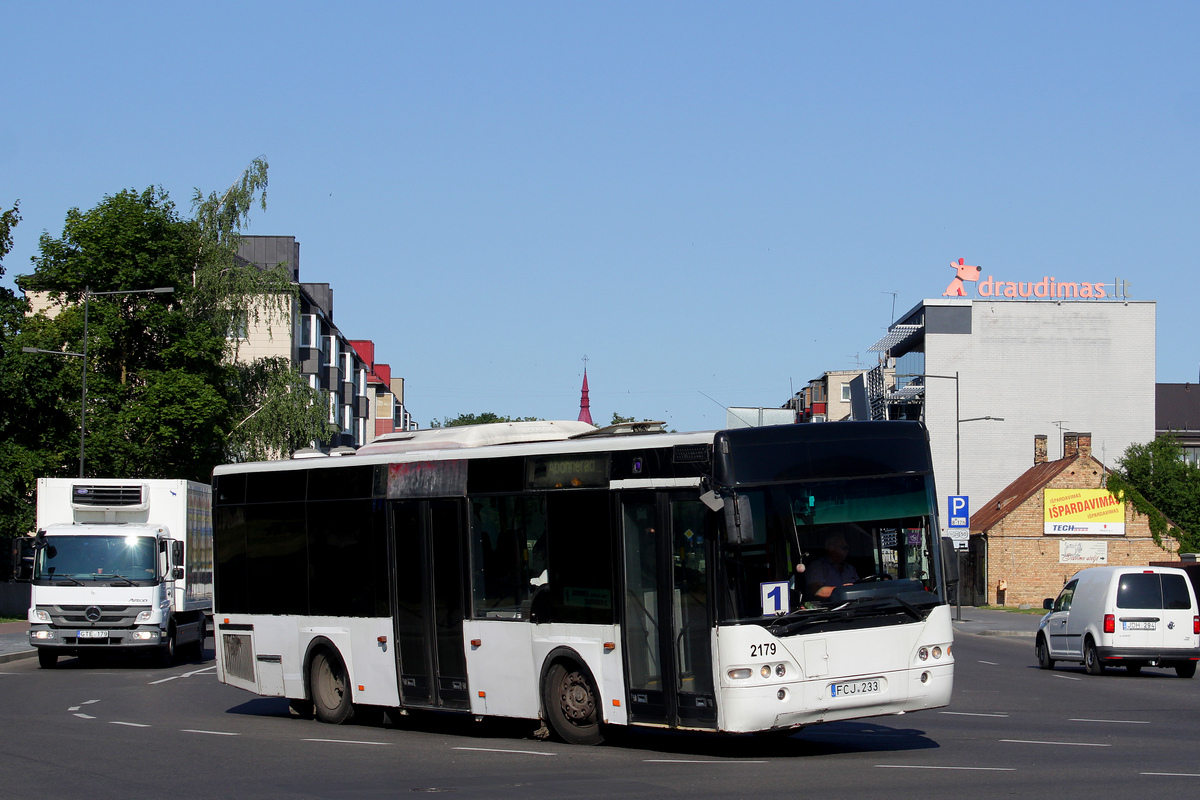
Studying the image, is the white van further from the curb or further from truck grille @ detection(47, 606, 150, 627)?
the curb

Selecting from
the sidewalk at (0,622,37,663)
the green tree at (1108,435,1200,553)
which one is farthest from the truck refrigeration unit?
the green tree at (1108,435,1200,553)

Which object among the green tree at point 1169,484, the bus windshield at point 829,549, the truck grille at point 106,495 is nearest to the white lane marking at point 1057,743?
the bus windshield at point 829,549

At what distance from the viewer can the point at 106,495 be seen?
27344mm

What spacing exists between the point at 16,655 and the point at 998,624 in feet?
98.1

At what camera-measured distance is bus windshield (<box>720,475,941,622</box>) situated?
11.5m

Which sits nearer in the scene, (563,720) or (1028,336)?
(563,720)

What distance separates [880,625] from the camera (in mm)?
11867

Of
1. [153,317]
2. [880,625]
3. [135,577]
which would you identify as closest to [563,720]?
[880,625]

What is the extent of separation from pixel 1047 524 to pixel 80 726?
61399mm

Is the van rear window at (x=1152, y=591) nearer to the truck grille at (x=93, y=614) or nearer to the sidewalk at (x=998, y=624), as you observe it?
the sidewalk at (x=998, y=624)

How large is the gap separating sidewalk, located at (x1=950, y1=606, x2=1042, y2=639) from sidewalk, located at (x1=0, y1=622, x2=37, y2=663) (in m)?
23.4

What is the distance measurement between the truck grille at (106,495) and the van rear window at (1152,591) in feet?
58.2

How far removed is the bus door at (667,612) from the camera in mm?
11766

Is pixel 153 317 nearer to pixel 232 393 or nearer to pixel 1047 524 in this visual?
pixel 232 393
